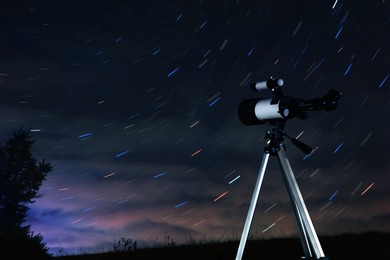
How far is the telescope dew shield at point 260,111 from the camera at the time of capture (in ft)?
15.2

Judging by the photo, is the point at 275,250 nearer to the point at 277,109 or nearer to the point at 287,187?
the point at 287,187

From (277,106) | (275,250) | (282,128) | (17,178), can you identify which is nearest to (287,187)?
Answer: (282,128)

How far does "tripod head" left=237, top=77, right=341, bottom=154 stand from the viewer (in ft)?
14.5

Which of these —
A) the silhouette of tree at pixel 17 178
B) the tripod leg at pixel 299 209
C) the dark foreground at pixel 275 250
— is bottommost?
the tripod leg at pixel 299 209

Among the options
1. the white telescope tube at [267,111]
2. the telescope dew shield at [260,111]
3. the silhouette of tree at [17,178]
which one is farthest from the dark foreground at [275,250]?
the silhouette of tree at [17,178]

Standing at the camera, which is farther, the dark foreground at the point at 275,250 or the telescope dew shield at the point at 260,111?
the dark foreground at the point at 275,250

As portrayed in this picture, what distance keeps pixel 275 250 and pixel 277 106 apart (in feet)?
15.5

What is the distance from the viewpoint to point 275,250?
336 inches

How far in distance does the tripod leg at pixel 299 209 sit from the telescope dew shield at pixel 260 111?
396 millimetres

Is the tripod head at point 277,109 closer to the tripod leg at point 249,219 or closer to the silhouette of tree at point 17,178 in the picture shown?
the tripod leg at point 249,219

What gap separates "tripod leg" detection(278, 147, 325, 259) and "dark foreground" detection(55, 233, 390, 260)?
302cm

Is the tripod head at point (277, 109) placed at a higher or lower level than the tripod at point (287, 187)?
higher

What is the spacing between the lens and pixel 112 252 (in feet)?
Result: 31.1

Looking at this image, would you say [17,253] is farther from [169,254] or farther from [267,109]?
[267,109]
